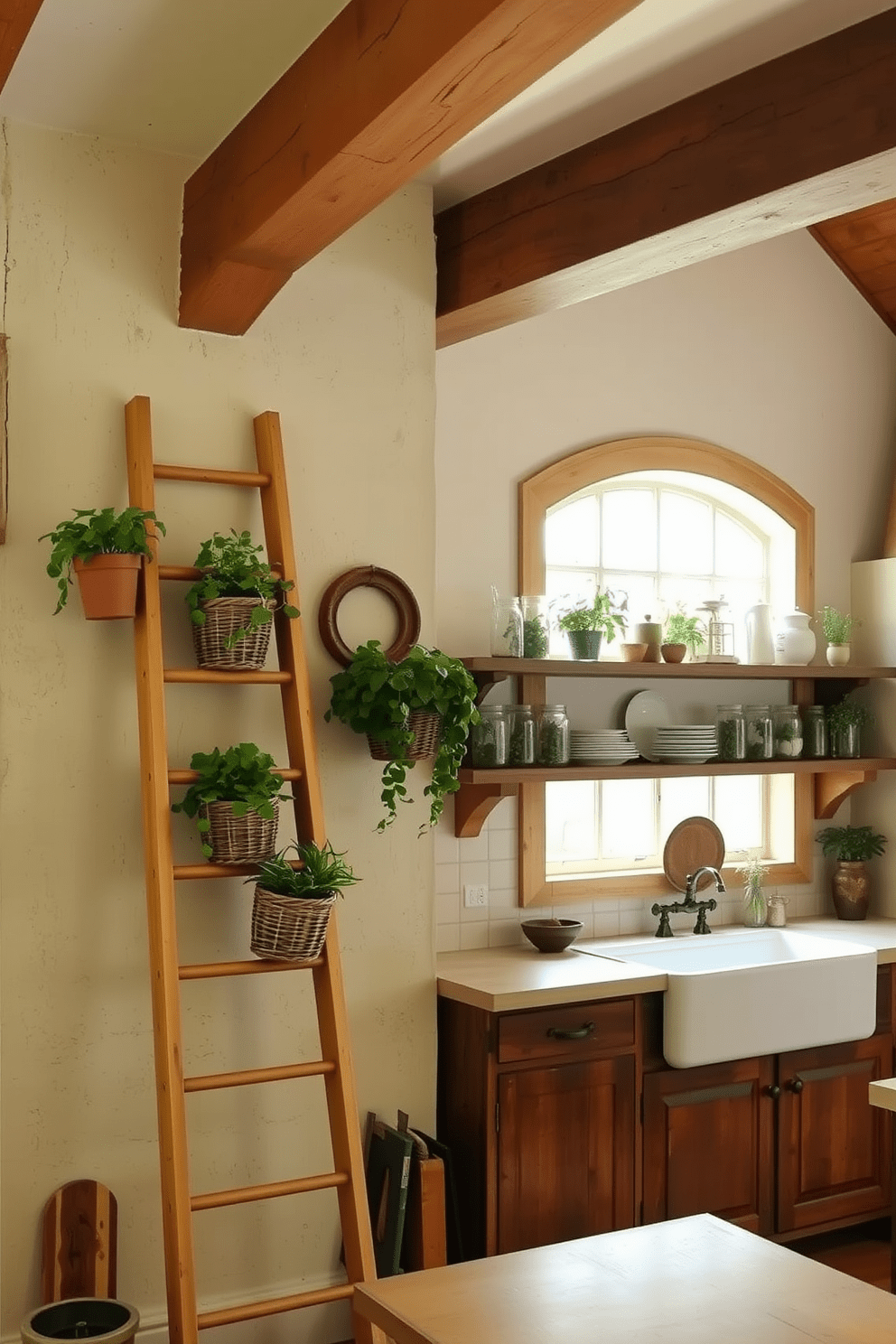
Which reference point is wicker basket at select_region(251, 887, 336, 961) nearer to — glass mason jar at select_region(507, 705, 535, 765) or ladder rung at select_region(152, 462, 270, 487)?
ladder rung at select_region(152, 462, 270, 487)

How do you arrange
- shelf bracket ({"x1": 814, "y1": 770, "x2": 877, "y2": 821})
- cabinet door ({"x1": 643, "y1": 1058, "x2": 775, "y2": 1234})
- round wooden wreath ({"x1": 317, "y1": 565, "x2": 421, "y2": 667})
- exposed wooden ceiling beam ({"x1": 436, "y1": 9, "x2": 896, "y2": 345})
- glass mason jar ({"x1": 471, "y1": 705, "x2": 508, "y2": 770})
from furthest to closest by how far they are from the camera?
shelf bracket ({"x1": 814, "y1": 770, "x2": 877, "y2": 821}) → glass mason jar ({"x1": 471, "y1": 705, "x2": 508, "y2": 770}) → cabinet door ({"x1": 643, "y1": 1058, "x2": 775, "y2": 1234}) → round wooden wreath ({"x1": 317, "y1": 565, "x2": 421, "y2": 667}) → exposed wooden ceiling beam ({"x1": 436, "y1": 9, "x2": 896, "y2": 345})

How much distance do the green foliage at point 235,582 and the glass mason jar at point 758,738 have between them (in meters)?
2.08

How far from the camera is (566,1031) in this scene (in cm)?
396

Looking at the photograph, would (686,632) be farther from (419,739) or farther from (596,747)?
(419,739)

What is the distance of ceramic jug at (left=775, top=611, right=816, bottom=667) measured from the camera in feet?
17.1

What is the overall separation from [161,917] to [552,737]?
5.13ft

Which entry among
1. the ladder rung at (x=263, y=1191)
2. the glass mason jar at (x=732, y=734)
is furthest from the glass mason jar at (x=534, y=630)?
the ladder rung at (x=263, y=1191)

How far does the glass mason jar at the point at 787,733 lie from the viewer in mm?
5059

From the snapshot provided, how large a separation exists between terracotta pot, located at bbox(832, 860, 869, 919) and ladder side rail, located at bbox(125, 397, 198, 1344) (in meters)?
2.94

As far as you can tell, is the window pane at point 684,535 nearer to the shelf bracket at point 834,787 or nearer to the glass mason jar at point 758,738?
the glass mason jar at point 758,738

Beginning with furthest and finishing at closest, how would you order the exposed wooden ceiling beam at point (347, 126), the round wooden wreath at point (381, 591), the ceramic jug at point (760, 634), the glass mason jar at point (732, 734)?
the ceramic jug at point (760, 634) < the glass mason jar at point (732, 734) < the round wooden wreath at point (381, 591) < the exposed wooden ceiling beam at point (347, 126)

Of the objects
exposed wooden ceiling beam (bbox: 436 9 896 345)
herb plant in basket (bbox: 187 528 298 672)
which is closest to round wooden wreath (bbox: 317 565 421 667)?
herb plant in basket (bbox: 187 528 298 672)

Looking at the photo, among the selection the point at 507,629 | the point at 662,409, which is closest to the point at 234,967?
the point at 507,629

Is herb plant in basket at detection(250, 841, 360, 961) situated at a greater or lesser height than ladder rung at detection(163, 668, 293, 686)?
lesser
